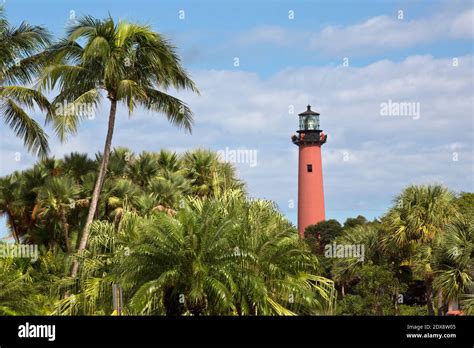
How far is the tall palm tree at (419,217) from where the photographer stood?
3594 centimetres

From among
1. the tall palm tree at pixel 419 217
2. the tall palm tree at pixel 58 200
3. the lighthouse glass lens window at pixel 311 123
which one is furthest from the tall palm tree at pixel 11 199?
the lighthouse glass lens window at pixel 311 123

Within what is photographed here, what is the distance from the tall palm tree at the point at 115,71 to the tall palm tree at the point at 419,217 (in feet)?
35.3

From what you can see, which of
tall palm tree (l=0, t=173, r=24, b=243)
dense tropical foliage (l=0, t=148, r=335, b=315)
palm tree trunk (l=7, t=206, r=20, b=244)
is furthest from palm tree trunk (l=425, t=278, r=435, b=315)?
palm tree trunk (l=7, t=206, r=20, b=244)

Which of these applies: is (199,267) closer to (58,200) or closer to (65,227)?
(58,200)

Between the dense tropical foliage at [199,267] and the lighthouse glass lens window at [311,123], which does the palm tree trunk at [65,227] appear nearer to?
the dense tropical foliage at [199,267]

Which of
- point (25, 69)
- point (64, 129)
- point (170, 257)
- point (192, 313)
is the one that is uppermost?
point (25, 69)

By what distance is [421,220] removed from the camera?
36.4 meters

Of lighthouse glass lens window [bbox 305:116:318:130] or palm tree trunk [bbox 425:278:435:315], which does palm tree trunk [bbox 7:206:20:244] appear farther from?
lighthouse glass lens window [bbox 305:116:318:130]

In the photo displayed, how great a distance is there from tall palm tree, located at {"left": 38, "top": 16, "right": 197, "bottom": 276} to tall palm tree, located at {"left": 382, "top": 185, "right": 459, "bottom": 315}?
424 inches

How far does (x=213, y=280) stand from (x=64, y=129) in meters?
11.8

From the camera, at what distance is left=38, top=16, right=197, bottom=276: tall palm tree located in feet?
103
